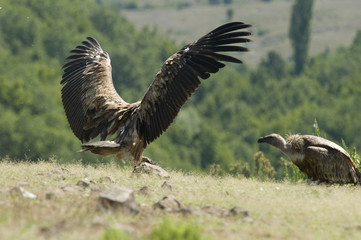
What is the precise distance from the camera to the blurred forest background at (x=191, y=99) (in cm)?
7544

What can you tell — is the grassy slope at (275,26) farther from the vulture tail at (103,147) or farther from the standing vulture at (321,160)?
the vulture tail at (103,147)

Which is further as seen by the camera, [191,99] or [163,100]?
[191,99]

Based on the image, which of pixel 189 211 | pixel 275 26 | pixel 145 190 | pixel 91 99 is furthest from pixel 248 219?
pixel 275 26

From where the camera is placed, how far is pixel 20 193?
9281mm

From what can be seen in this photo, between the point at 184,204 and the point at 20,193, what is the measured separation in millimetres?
2209

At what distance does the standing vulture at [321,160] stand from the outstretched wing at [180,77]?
2.26m

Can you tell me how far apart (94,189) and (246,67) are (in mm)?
149160

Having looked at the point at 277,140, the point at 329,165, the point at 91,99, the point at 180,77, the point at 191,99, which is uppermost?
the point at 180,77

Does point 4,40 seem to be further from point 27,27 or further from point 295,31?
point 295,31

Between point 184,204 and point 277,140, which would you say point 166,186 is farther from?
point 277,140

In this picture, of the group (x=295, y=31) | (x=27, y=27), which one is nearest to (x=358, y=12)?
(x=295, y=31)

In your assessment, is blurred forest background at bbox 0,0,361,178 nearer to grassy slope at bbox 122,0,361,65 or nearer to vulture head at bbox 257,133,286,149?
grassy slope at bbox 122,0,361,65

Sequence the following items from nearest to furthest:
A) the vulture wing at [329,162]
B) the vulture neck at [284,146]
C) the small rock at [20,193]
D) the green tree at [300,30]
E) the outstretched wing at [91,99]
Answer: the small rock at [20,193] → the vulture wing at [329,162] → the vulture neck at [284,146] → the outstretched wing at [91,99] → the green tree at [300,30]

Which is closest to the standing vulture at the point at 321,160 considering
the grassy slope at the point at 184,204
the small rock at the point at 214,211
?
the grassy slope at the point at 184,204
